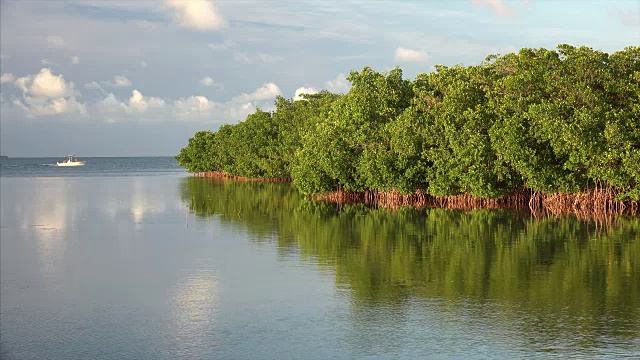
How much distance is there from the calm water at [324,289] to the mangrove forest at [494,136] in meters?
4.56

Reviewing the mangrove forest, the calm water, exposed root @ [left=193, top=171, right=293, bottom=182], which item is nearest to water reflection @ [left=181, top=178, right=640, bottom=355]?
the calm water

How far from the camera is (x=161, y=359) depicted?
15.2 m

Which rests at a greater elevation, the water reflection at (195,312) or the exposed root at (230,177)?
the exposed root at (230,177)

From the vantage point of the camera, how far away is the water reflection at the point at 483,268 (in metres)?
17.7

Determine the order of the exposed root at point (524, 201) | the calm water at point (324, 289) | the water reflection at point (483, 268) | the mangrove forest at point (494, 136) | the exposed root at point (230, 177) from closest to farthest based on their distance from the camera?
the calm water at point (324, 289)
the water reflection at point (483, 268)
the mangrove forest at point (494, 136)
the exposed root at point (524, 201)
the exposed root at point (230, 177)

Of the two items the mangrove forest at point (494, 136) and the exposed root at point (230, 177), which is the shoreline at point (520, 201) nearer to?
the mangrove forest at point (494, 136)

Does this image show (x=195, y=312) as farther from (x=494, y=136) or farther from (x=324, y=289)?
(x=494, y=136)

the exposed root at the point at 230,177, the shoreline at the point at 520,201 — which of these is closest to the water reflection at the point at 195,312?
the shoreline at the point at 520,201

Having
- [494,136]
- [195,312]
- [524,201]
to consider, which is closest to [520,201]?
[524,201]

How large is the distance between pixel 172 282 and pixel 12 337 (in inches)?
279

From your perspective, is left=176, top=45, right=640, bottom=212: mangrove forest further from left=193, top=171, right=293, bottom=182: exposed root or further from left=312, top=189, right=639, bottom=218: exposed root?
left=193, top=171, right=293, bottom=182: exposed root

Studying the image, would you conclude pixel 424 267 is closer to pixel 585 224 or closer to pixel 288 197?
pixel 585 224

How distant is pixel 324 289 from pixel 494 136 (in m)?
26.5

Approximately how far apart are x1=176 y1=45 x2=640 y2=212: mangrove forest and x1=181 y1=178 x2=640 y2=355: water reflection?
10.9 feet
